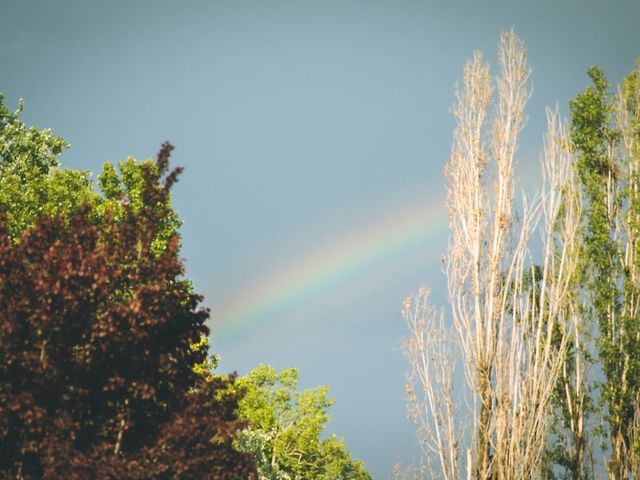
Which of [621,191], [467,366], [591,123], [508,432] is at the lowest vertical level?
[508,432]

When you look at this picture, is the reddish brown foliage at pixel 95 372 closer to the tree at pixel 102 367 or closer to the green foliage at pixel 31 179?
the tree at pixel 102 367

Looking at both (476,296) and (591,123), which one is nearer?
(476,296)

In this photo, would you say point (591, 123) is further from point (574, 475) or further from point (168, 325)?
point (168, 325)

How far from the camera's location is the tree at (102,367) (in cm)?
507

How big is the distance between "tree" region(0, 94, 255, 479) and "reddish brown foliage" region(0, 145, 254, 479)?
11 mm

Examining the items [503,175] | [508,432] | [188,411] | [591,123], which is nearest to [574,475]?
[508,432]

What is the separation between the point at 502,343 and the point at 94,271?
7521mm

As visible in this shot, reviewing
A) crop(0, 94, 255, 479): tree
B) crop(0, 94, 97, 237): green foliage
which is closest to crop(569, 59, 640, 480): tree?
crop(0, 94, 255, 479): tree

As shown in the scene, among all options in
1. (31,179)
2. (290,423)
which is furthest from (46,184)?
(290,423)

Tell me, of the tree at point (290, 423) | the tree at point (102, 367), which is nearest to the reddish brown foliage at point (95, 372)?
the tree at point (102, 367)

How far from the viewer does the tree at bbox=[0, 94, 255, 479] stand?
507cm

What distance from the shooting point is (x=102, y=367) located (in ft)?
18.2

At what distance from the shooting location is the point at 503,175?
11227 mm

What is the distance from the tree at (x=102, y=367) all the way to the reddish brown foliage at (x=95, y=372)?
1 centimetres
